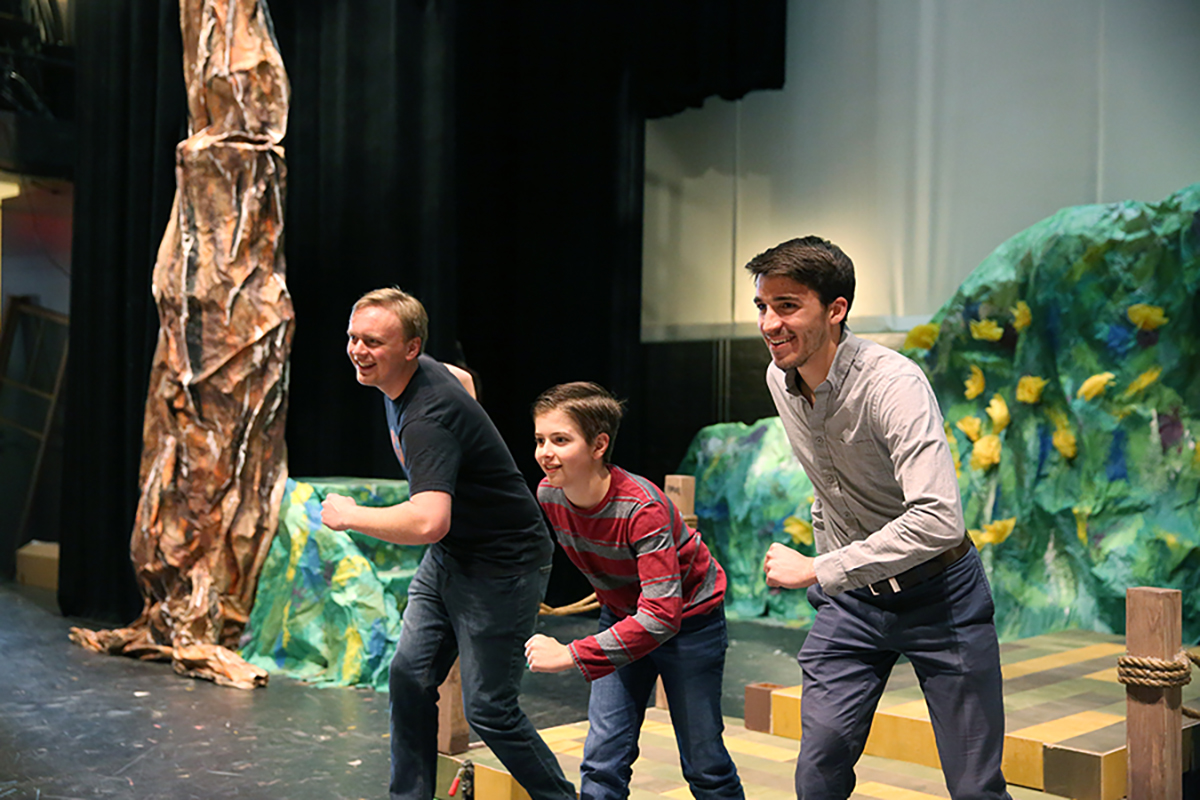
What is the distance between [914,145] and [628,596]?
208 inches

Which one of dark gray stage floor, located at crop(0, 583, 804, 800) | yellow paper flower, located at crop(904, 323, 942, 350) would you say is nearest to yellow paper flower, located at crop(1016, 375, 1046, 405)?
yellow paper flower, located at crop(904, 323, 942, 350)

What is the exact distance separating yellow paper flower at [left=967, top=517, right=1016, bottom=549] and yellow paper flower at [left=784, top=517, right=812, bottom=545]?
1.00m

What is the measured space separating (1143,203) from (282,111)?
4.14 m

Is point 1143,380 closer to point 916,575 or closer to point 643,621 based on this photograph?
point 916,575

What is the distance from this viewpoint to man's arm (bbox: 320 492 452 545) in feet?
7.63

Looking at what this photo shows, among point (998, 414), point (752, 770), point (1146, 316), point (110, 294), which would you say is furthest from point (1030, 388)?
point (110, 294)

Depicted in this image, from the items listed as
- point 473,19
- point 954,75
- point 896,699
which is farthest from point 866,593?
point 473,19

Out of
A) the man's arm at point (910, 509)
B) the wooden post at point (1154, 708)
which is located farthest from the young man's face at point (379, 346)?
the wooden post at point (1154, 708)

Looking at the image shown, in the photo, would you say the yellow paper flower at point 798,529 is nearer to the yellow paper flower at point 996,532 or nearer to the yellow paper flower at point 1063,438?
the yellow paper flower at point 996,532

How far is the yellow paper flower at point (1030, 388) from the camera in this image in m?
6.16

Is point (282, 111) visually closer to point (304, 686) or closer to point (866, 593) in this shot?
point (304, 686)

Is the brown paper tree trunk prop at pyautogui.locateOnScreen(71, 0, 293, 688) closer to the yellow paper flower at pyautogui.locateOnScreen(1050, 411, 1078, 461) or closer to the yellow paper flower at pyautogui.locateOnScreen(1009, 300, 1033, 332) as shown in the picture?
the yellow paper flower at pyautogui.locateOnScreen(1009, 300, 1033, 332)

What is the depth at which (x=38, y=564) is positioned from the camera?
7922 millimetres

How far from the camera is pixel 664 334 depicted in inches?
324
